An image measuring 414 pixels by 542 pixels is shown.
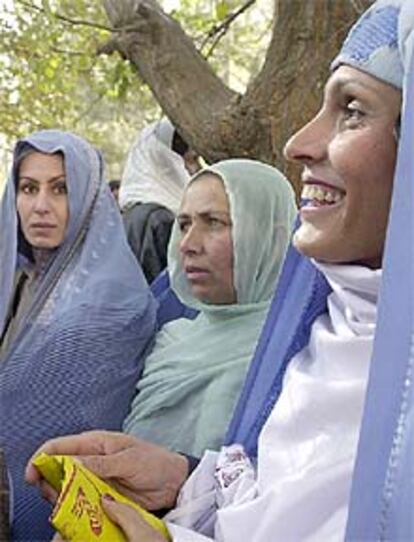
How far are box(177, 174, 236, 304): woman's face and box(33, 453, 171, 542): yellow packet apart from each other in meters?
1.08

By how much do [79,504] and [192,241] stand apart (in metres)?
1.28

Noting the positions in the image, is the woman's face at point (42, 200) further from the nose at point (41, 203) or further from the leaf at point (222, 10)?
the leaf at point (222, 10)

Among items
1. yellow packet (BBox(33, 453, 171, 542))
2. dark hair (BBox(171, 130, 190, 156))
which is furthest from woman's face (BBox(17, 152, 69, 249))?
dark hair (BBox(171, 130, 190, 156))

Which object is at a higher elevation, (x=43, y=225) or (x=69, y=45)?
(x=69, y=45)

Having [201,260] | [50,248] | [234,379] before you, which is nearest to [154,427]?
[234,379]

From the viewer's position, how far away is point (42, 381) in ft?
9.46

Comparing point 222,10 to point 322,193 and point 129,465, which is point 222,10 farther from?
point 322,193

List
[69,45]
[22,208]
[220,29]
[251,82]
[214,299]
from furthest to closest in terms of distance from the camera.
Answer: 1. [69,45]
2. [220,29]
3. [251,82]
4. [22,208]
5. [214,299]

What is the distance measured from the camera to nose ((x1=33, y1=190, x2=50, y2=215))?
3.14m

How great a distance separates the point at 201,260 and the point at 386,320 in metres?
1.63

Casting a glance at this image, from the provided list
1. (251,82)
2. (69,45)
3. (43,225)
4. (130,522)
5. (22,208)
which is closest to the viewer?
(130,522)

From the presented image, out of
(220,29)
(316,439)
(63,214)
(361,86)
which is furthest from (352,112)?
(220,29)

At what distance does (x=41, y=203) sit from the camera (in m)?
3.16

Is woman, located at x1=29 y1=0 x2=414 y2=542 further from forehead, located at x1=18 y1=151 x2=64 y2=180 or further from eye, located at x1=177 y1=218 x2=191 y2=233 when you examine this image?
forehead, located at x1=18 y1=151 x2=64 y2=180
